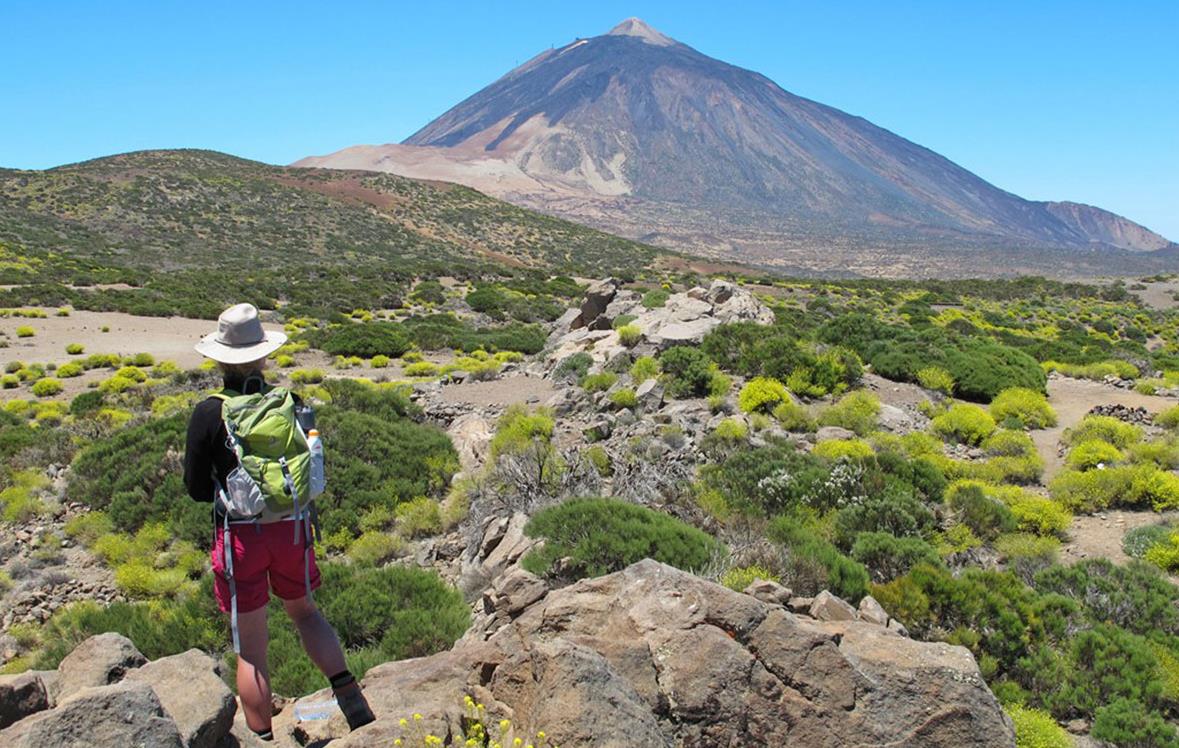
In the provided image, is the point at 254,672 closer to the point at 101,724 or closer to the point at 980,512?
the point at 101,724

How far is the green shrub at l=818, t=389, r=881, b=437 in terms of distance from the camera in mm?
10688

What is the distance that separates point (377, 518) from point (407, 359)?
Answer: 11.6 metres

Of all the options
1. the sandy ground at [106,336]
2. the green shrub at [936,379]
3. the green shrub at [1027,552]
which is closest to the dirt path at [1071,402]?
the green shrub at [936,379]

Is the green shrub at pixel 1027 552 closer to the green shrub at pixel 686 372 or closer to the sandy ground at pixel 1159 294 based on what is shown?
the green shrub at pixel 686 372

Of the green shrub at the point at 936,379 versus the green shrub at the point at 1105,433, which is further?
the green shrub at the point at 936,379

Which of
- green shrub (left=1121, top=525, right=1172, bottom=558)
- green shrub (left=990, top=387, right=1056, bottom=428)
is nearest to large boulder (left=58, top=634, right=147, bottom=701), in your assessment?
green shrub (left=1121, top=525, right=1172, bottom=558)

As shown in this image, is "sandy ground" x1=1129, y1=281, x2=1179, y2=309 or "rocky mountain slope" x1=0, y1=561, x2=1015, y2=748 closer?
"rocky mountain slope" x1=0, y1=561, x2=1015, y2=748

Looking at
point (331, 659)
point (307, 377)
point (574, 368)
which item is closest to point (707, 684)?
point (331, 659)

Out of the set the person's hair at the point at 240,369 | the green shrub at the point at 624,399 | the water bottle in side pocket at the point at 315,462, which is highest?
the person's hair at the point at 240,369

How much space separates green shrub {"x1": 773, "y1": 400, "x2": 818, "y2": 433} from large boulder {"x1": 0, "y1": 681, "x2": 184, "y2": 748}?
366 inches

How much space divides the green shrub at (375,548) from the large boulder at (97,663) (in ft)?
13.0

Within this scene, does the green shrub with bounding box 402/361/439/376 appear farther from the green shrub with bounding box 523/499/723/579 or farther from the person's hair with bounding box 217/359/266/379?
the person's hair with bounding box 217/359/266/379

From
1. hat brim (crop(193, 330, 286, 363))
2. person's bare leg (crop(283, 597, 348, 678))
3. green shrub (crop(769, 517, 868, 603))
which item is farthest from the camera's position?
green shrub (crop(769, 517, 868, 603))

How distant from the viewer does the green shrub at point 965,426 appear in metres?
10.7
